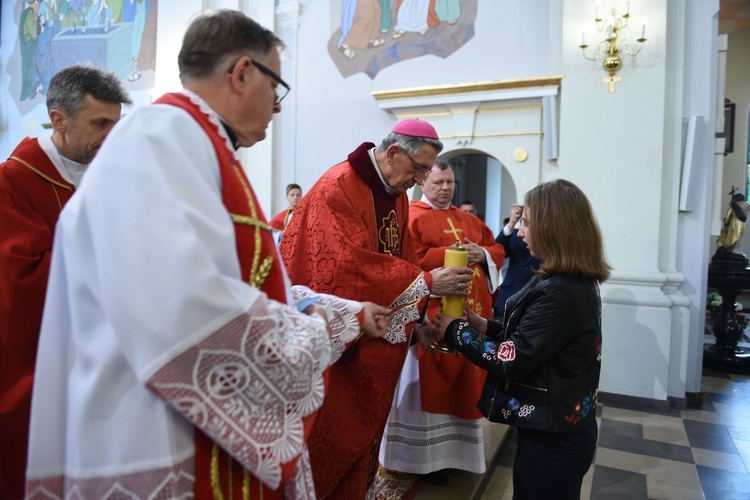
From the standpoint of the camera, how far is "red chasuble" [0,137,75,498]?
5.07 ft

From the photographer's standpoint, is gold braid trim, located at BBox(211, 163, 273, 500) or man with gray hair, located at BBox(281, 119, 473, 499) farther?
man with gray hair, located at BBox(281, 119, 473, 499)

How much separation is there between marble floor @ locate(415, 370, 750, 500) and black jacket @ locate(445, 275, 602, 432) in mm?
1353

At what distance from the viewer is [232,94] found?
1102 mm

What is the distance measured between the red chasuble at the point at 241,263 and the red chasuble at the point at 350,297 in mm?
929

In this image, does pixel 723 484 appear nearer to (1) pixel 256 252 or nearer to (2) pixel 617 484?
(2) pixel 617 484

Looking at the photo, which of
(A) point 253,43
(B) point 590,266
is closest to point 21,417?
(A) point 253,43

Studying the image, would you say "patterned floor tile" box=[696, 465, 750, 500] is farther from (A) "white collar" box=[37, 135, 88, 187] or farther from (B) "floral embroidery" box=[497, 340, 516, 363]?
(A) "white collar" box=[37, 135, 88, 187]

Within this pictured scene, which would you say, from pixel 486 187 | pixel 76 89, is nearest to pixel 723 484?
pixel 76 89

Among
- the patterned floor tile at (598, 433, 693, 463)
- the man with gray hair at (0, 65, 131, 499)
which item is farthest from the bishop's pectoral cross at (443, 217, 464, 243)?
the man with gray hair at (0, 65, 131, 499)

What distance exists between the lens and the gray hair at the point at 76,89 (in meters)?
1.84

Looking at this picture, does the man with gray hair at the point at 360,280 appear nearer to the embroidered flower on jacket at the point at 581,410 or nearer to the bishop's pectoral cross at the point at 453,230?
the embroidered flower on jacket at the point at 581,410

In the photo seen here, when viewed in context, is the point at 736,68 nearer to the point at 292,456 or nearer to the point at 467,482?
the point at 467,482

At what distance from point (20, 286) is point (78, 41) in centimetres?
974

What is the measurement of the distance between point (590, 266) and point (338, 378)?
3.47ft
